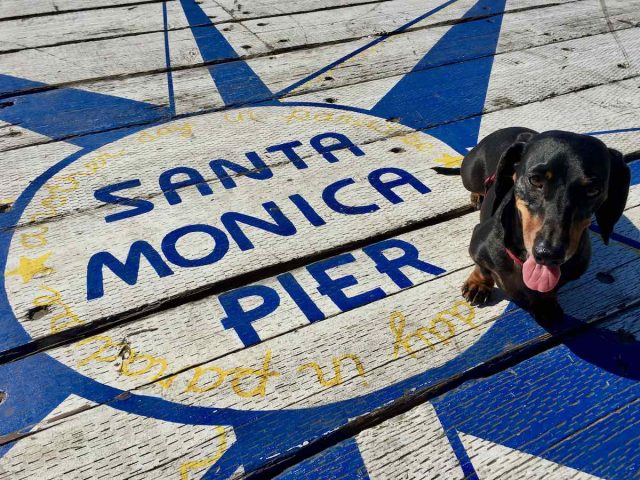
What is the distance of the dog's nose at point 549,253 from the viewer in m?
1.52

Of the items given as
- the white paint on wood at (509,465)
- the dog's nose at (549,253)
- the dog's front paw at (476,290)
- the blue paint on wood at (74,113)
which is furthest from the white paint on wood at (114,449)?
the blue paint on wood at (74,113)

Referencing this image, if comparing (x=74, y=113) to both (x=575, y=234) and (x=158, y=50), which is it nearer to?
(x=158, y=50)

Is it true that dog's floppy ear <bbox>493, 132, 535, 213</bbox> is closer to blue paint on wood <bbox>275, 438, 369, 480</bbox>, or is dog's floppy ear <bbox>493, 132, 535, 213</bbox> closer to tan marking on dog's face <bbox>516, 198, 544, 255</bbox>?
tan marking on dog's face <bbox>516, 198, 544, 255</bbox>

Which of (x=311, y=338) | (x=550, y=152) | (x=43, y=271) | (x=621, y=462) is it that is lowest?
(x=621, y=462)

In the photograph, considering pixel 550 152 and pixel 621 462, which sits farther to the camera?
pixel 550 152

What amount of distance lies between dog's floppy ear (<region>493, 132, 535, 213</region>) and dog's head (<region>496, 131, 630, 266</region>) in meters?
0.06

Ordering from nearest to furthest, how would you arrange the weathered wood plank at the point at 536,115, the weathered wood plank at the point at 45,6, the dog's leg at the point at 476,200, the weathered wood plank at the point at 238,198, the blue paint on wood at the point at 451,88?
1. the weathered wood plank at the point at 238,198
2. the dog's leg at the point at 476,200
3. the weathered wood plank at the point at 536,115
4. the blue paint on wood at the point at 451,88
5. the weathered wood plank at the point at 45,6

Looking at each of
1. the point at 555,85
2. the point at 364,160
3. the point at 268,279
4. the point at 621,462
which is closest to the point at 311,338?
the point at 268,279

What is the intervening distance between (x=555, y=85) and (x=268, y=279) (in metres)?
2.14

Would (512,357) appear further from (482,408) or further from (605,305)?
(605,305)

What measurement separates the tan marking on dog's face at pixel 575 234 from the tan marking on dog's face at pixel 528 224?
86 millimetres

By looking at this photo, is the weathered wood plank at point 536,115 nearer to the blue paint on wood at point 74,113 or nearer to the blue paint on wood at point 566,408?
the blue paint on wood at point 74,113

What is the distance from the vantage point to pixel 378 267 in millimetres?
1907

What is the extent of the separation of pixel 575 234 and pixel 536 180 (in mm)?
191
